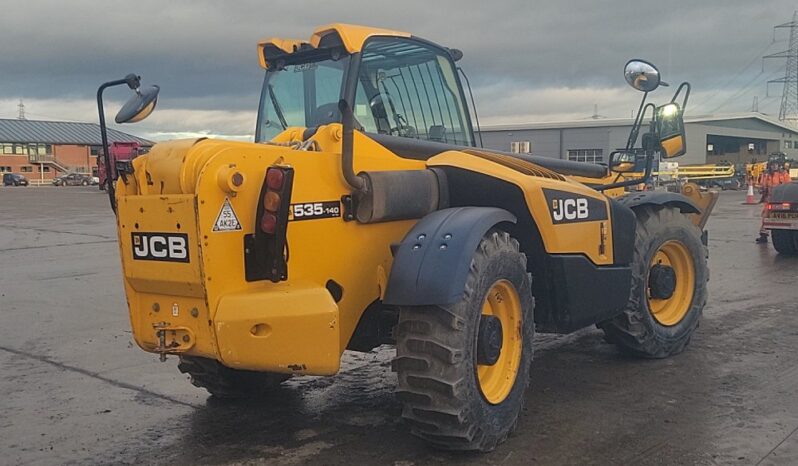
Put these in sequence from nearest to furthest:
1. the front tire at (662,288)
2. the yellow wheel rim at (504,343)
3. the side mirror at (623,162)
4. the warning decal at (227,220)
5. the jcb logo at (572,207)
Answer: the warning decal at (227,220)
the yellow wheel rim at (504,343)
the jcb logo at (572,207)
the front tire at (662,288)
the side mirror at (623,162)

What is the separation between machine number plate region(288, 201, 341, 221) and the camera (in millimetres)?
3830

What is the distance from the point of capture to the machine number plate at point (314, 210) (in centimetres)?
383

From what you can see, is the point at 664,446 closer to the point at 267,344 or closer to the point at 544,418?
the point at 544,418

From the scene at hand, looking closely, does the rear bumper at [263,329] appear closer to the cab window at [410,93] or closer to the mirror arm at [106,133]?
the mirror arm at [106,133]

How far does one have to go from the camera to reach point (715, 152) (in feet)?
226

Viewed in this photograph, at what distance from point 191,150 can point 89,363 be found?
3481 mm

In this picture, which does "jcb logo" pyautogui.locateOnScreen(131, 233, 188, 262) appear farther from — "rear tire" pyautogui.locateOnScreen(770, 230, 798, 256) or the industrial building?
the industrial building

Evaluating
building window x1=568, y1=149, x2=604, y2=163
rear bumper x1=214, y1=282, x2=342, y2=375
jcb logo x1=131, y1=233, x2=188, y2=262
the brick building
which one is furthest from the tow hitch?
the brick building

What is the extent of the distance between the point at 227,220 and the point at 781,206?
39.9 ft

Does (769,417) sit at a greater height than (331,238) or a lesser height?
lesser

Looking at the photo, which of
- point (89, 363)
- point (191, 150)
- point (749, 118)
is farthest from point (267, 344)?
point (749, 118)

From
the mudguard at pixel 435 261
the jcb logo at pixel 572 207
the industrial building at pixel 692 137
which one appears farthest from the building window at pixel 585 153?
the mudguard at pixel 435 261

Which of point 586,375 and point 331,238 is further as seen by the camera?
point 586,375

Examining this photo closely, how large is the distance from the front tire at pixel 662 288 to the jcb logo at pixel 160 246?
340cm
